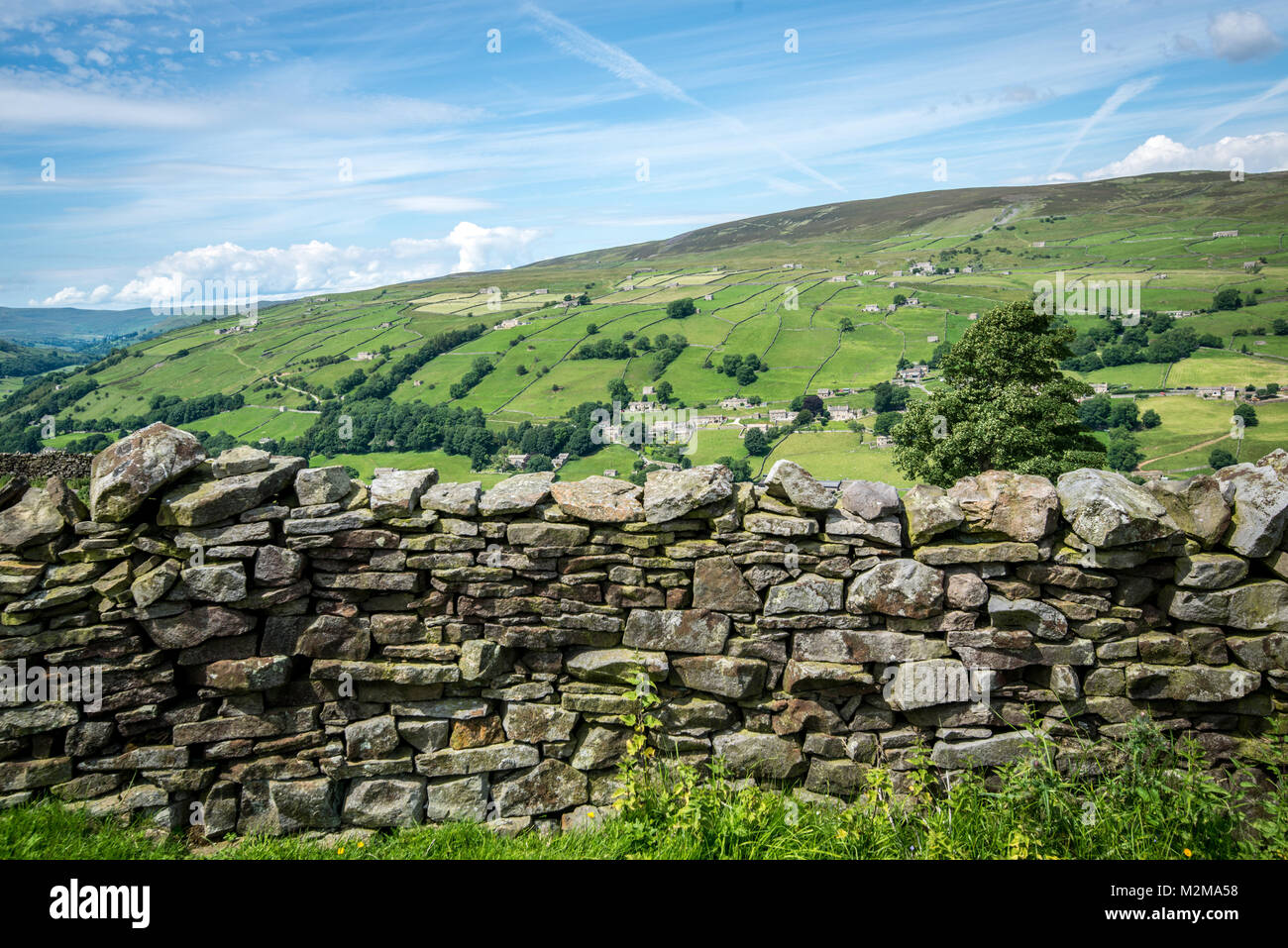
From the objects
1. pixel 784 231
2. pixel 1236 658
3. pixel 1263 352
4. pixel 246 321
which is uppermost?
pixel 784 231

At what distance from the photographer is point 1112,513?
Answer: 5.21 metres

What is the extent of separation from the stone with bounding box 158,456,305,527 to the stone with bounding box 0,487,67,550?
726 mm

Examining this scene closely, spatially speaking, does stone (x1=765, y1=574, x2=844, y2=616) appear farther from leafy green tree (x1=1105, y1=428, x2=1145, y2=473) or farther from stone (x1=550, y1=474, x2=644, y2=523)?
leafy green tree (x1=1105, y1=428, x2=1145, y2=473)

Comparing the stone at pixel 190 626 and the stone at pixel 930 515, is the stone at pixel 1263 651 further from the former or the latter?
the stone at pixel 190 626

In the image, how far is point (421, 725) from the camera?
18.7 ft

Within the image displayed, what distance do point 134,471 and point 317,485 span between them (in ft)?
4.34

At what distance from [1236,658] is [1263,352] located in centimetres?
7188

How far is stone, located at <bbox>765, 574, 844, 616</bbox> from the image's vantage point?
5562 millimetres

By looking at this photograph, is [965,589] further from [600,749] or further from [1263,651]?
[600,749]

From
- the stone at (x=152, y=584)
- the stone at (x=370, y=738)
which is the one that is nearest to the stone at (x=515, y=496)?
the stone at (x=370, y=738)

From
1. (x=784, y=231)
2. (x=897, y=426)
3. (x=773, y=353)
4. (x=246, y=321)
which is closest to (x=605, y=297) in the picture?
(x=773, y=353)

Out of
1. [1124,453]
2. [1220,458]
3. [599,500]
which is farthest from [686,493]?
[1124,453]

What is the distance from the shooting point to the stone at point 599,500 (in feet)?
18.3

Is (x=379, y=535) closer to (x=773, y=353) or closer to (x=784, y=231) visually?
(x=773, y=353)
